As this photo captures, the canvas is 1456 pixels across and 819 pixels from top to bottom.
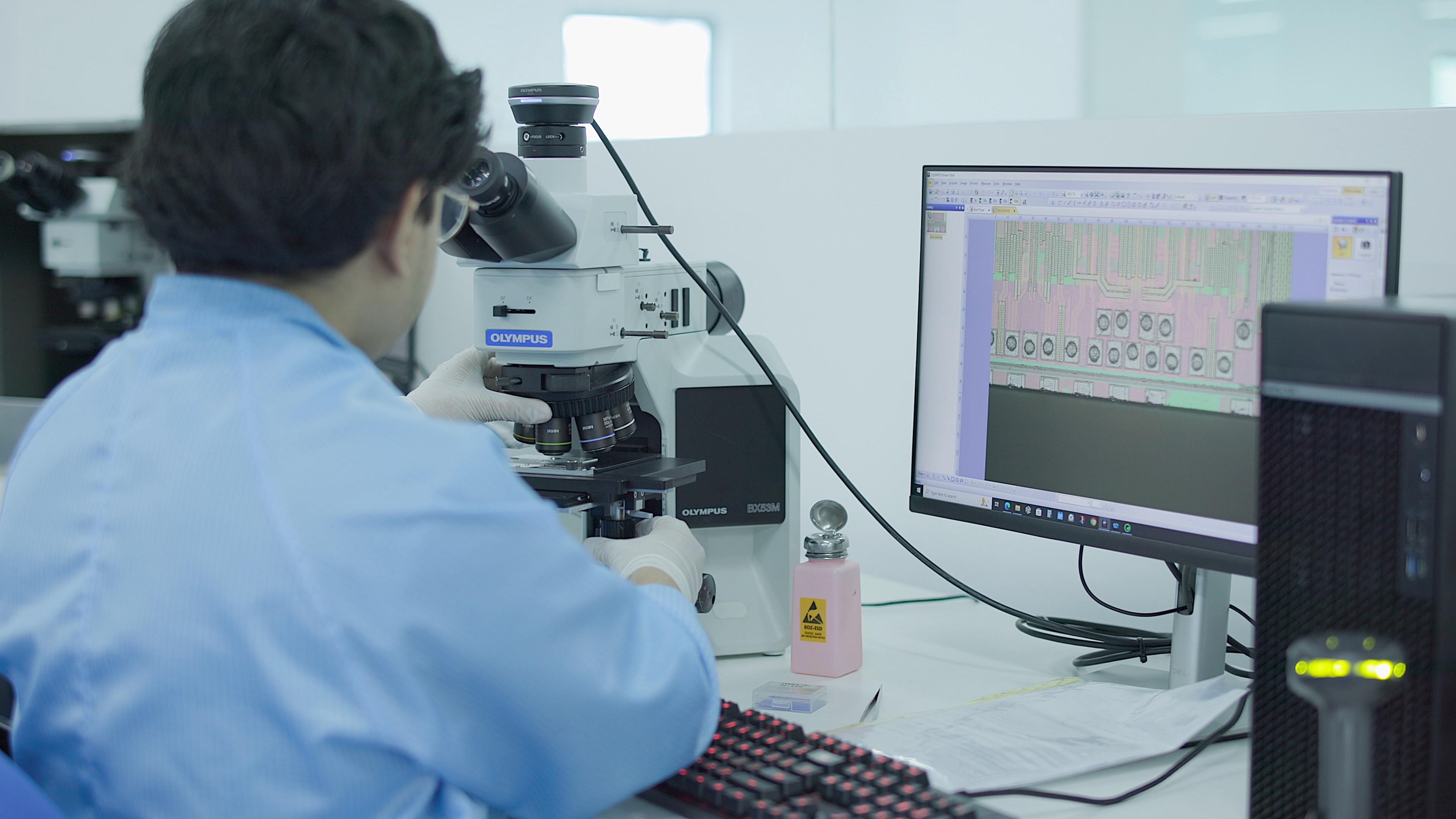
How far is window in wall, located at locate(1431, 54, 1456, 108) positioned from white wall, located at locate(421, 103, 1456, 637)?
104 millimetres

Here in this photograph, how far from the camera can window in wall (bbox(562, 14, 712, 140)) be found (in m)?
1.99

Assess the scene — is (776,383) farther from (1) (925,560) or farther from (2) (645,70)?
(2) (645,70)

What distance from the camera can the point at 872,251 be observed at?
1.54 m

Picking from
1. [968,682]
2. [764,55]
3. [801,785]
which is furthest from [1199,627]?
[764,55]

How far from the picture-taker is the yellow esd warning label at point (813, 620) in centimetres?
117

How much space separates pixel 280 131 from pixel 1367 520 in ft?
2.06

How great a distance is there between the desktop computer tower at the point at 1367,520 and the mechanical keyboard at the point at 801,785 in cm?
22

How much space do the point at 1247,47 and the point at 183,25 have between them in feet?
3.55

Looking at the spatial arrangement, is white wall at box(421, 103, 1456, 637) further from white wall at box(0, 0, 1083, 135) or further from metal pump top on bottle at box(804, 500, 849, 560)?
metal pump top on bottle at box(804, 500, 849, 560)

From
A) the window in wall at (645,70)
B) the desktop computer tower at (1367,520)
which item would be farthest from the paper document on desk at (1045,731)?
the window in wall at (645,70)

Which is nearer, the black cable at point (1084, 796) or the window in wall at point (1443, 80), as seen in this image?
the black cable at point (1084, 796)

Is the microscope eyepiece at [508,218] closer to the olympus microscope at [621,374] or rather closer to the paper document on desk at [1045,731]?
the olympus microscope at [621,374]

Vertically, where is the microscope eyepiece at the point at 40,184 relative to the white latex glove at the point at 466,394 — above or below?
above

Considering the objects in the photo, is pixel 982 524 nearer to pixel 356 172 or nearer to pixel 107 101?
pixel 356 172
